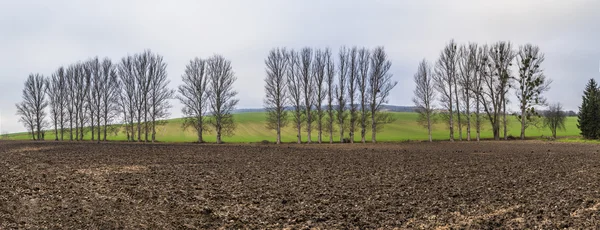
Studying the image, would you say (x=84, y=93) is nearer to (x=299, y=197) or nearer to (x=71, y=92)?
(x=71, y=92)

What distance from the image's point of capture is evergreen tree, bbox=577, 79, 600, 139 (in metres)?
52.4

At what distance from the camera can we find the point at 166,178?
1752 cm

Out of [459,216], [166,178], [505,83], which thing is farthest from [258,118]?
[459,216]

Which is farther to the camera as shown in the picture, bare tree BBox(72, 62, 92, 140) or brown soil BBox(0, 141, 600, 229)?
bare tree BBox(72, 62, 92, 140)

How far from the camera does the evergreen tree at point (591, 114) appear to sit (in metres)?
52.4

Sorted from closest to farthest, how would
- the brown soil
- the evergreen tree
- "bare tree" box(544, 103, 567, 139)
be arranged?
the brown soil
the evergreen tree
"bare tree" box(544, 103, 567, 139)

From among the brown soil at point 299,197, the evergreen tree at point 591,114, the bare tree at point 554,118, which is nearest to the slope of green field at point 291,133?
the bare tree at point 554,118

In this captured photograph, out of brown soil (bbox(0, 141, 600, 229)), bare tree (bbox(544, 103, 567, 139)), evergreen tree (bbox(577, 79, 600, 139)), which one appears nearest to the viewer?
brown soil (bbox(0, 141, 600, 229))

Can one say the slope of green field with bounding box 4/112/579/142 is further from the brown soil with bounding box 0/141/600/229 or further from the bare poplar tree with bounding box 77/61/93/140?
the brown soil with bounding box 0/141/600/229

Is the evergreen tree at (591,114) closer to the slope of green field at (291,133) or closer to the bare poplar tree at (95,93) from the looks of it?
the slope of green field at (291,133)

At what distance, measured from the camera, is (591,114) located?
53250mm

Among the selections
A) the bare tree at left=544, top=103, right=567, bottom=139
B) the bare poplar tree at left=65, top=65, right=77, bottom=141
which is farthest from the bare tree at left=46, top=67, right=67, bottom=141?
the bare tree at left=544, top=103, right=567, bottom=139

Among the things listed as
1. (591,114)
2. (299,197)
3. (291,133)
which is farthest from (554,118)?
(299,197)

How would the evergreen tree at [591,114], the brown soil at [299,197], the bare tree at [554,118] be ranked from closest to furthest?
1. the brown soil at [299,197]
2. the evergreen tree at [591,114]
3. the bare tree at [554,118]
